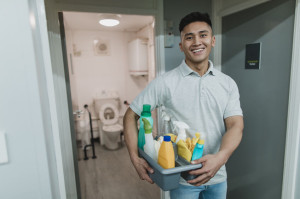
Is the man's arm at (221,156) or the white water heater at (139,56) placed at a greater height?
the white water heater at (139,56)

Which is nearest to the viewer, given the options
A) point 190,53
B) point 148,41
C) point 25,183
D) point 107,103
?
point 25,183

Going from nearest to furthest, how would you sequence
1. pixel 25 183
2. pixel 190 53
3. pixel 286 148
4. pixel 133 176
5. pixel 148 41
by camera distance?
pixel 25 183 < pixel 190 53 < pixel 286 148 < pixel 133 176 < pixel 148 41

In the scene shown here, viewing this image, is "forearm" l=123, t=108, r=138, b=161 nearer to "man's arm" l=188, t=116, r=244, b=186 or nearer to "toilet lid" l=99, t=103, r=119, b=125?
"man's arm" l=188, t=116, r=244, b=186

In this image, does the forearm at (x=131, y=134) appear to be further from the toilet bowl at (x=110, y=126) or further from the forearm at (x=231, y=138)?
the toilet bowl at (x=110, y=126)

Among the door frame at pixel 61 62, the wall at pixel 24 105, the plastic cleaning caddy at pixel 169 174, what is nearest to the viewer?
the wall at pixel 24 105

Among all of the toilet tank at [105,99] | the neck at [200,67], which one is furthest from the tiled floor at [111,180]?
the neck at [200,67]

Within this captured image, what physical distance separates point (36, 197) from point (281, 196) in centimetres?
154

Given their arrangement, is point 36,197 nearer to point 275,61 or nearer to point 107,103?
point 275,61

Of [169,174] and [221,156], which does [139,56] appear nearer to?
[221,156]

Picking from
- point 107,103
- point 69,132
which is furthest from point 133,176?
point 107,103

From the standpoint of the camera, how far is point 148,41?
387 cm

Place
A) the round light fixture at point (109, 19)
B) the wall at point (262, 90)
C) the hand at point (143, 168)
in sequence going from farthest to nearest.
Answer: the round light fixture at point (109, 19), the wall at point (262, 90), the hand at point (143, 168)

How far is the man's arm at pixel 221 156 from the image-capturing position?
89cm

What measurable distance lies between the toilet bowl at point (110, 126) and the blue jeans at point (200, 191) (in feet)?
8.37
